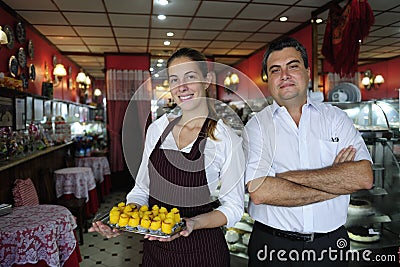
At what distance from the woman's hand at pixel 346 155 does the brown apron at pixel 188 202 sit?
712 millimetres

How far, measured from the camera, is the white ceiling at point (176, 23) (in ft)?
14.8

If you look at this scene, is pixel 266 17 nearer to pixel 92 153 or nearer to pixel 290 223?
pixel 290 223

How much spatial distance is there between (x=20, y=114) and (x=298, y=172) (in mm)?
4258

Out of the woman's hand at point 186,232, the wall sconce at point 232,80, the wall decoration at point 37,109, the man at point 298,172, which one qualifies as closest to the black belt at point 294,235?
the man at point 298,172

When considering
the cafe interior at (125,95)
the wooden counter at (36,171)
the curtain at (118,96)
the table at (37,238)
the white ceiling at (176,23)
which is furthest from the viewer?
the curtain at (118,96)

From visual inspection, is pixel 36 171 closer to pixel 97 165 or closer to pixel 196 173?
pixel 97 165

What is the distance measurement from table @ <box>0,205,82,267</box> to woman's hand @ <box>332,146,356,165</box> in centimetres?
205

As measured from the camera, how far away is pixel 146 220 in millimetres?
1383

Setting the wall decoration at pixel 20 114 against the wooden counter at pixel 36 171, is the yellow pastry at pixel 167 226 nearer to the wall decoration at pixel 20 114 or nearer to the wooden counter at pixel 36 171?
the wooden counter at pixel 36 171

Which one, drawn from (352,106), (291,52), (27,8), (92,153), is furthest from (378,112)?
(92,153)

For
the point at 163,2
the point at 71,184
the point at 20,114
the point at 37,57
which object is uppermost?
the point at 163,2

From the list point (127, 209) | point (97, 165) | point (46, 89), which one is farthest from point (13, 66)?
point (127, 209)

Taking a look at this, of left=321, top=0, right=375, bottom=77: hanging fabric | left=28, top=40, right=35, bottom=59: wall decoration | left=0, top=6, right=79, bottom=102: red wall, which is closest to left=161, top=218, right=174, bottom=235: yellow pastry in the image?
left=321, top=0, right=375, bottom=77: hanging fabric

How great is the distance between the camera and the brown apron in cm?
150
